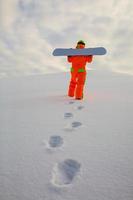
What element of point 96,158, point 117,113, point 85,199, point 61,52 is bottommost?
point 85,199

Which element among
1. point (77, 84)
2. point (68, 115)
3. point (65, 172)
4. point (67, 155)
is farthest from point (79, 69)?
point (65, 172)

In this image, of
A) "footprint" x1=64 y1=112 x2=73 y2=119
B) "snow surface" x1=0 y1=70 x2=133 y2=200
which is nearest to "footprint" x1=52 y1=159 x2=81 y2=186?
"snow surface" x1=0 y1=70 x2=133 y2=200

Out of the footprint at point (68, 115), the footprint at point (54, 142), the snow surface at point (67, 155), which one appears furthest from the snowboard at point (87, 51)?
the footprint at point (54, 142)

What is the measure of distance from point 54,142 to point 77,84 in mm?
2167

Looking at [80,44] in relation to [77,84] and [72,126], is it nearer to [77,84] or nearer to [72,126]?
[77,84]

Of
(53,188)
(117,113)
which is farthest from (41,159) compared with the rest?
(117,113)

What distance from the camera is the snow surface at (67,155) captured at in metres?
1.35

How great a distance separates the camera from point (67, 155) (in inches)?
69.1

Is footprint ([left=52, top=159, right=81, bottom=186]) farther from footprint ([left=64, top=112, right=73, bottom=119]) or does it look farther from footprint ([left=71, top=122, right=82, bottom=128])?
footprint ([left=64, top=112, right=73, bottom=119])

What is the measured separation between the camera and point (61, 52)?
4.24 meters

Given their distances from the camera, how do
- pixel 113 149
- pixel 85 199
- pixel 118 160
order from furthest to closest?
A: pixel 113 149
pixel 118 160
pixel 85 199

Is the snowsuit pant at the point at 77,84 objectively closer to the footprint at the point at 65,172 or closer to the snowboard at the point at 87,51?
the snowboard at the point at 87,51

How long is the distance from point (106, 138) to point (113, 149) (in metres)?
0.25

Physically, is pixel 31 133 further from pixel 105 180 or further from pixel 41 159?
pixel 105 180
